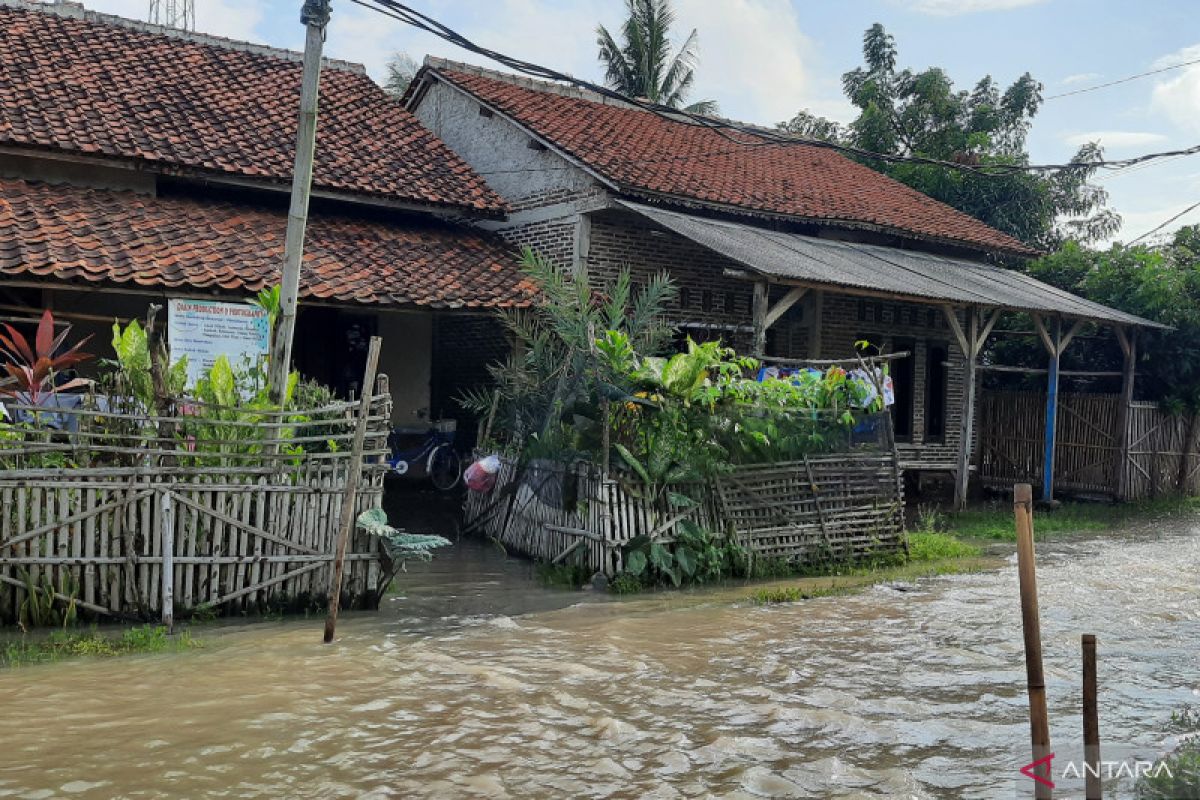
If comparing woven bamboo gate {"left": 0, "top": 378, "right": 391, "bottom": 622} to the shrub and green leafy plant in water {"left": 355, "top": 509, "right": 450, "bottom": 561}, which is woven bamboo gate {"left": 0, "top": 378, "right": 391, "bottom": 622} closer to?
green leafy plant in water {"left": 355, "top": 509, "right": 450, "bottom": 561}

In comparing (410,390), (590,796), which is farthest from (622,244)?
(590,796)

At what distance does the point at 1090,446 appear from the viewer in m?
16.0

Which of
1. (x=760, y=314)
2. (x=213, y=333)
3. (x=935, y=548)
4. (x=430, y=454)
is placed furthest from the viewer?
(x=430, y=454)

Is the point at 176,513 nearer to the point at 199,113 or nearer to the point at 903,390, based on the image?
the point at 199,113

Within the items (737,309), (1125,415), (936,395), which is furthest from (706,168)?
(1125,415)

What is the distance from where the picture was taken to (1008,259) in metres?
19.0

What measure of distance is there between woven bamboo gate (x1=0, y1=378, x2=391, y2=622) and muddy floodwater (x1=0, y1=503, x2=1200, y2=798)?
0.37 metres

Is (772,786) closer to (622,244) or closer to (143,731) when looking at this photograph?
(143,731)

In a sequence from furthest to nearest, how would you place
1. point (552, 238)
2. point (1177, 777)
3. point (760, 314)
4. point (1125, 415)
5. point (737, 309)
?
1. point (1125, 415)
2. point (737, 309)
3. point (552, 238)
4. point (760, 314)
5. point (1177, 777)

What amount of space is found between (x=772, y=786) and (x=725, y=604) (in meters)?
3.79

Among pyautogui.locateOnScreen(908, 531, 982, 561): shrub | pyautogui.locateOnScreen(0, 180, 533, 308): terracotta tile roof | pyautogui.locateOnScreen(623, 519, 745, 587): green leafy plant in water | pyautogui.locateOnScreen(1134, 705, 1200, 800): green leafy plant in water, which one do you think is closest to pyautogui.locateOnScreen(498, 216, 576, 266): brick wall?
pyautogui.locateOnScreen(0, 180, 533, 308): terracotta tile roof

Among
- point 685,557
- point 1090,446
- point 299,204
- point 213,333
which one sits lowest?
point 685,557

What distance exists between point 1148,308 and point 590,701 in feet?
45.8

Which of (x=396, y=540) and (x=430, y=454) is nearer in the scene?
(x=396, y=540)
